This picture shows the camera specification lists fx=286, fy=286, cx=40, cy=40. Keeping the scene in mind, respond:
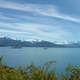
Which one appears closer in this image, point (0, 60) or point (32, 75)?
point (32, 75)

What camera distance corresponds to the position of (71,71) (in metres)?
5.38

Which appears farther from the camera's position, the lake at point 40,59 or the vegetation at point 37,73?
the lake at point 40,59

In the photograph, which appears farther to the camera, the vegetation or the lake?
the lake

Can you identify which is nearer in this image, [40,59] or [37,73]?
[37,73]

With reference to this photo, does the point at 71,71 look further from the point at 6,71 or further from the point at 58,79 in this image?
the point at 6,71

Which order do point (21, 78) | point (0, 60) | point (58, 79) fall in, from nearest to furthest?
point (21, 78) → point (58, 79) → point (0, 60)

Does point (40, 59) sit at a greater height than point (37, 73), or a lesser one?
lesser

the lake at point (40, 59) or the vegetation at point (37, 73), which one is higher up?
the vegetation at point (37, 73)

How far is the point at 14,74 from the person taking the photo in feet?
17.1

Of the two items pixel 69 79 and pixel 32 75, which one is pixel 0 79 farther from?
pixel 69 79

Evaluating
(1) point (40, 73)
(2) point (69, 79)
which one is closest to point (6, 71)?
(1) point (40, 73)

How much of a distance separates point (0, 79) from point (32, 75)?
1.93 feet

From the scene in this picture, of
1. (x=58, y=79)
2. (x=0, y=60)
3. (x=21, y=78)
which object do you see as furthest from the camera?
(x=0, y=60)

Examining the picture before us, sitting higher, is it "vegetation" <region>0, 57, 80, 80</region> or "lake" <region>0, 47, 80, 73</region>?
"vegetation" <region>0, 57, 80, 80</region>
